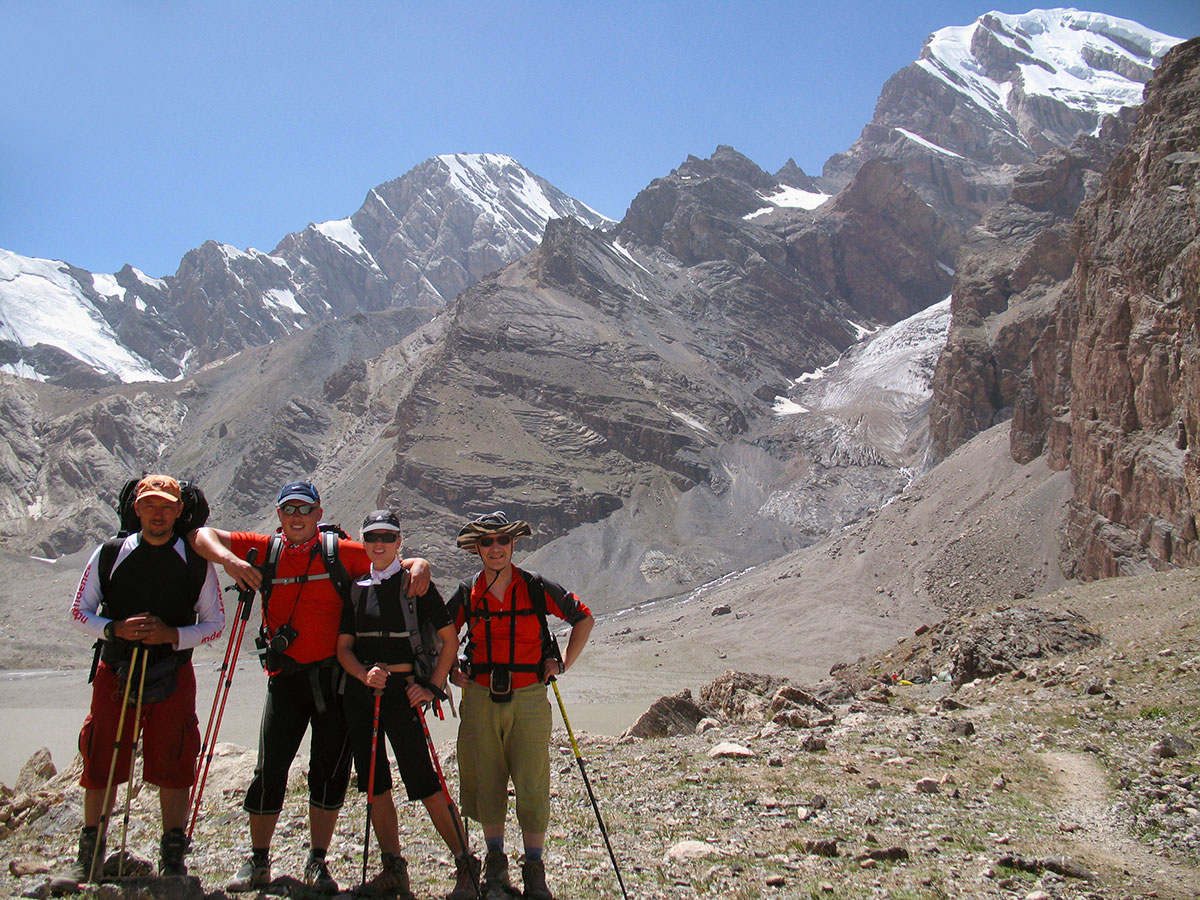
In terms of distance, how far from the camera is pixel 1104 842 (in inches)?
251

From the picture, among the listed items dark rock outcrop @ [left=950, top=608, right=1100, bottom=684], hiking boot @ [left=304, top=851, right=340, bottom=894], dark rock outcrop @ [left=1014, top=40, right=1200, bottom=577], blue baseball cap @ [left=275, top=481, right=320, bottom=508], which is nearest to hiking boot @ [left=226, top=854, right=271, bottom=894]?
hiking boot @ [left=304, top=851, right=340, bottom=894]

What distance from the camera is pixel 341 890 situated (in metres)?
5.22

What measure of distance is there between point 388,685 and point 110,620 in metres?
1.73

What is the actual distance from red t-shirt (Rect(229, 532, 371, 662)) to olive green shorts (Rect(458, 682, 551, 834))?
1027 millimetres

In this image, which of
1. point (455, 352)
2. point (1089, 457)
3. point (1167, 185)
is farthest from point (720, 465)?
point (1167, 185)

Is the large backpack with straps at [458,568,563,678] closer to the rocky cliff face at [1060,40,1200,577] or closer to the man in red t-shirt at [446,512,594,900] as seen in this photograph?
the man in red t-shirt at [446,512,594,900]

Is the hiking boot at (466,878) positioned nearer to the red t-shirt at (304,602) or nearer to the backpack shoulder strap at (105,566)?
the red t-shirt at (304,602)

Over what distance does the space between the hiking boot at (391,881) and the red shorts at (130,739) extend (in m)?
1.33

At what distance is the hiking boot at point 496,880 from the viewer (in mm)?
5141

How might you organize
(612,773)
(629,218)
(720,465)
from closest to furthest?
(612,773)
(720,465)
(629,218)

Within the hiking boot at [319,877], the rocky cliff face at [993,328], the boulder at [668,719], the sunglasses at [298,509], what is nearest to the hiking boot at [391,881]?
the hiking boot at [319,877]

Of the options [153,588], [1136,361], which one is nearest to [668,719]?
[153,588]

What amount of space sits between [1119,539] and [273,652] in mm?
39458

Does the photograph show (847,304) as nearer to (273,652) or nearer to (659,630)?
(659,630)
